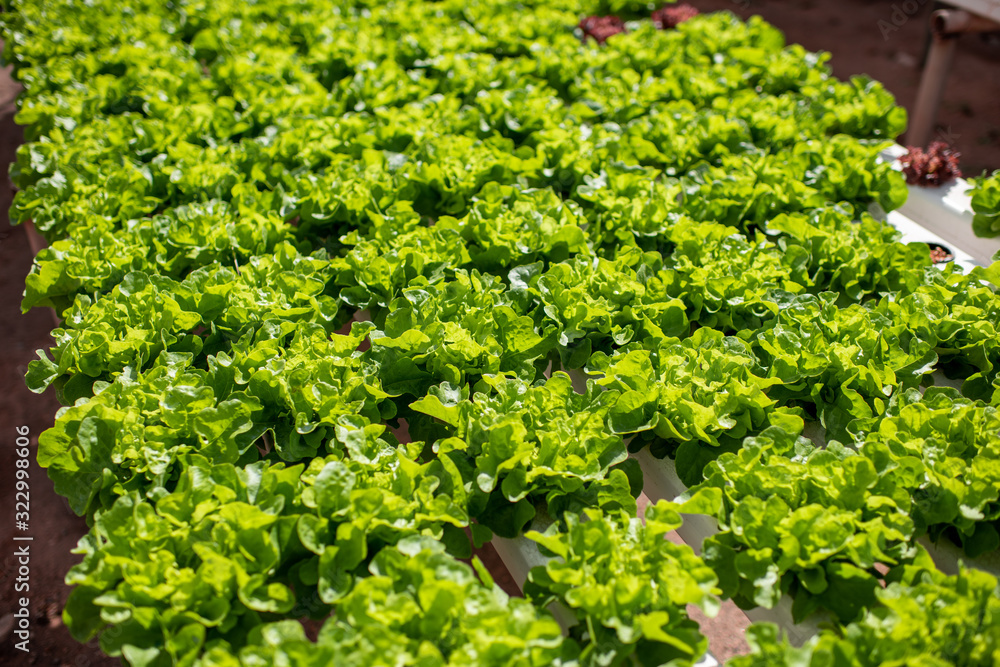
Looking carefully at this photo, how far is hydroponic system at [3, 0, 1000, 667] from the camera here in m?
1.66

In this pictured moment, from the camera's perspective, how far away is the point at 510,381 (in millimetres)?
2135

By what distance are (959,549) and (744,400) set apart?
0.66 meters

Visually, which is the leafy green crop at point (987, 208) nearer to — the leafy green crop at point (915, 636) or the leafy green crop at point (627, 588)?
the leafy green crop at point (915, 636)

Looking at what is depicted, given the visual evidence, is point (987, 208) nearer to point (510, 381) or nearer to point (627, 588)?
point (510, 381)

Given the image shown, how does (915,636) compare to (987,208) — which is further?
(987,208)

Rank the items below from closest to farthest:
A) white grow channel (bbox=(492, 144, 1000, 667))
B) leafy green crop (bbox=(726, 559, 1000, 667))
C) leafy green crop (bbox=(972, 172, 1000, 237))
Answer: leafy green crop (bbox=(726, 559, 1000, 667)) → white grow channel (bbox=(492, 144, 1000, 667)) → leafy green crop (bbox=(972, 172, 1000, 237))

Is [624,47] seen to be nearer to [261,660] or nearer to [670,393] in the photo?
[670,393]

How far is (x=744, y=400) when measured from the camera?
2.10 m

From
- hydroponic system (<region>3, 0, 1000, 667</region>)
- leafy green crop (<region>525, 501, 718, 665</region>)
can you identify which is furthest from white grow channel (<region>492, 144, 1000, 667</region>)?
leafy green crop (<region>525, 501, 718, 665</region>)

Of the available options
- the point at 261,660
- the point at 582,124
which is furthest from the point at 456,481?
the point at 582,124

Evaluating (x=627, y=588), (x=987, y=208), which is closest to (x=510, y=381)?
(x=627, y=588)

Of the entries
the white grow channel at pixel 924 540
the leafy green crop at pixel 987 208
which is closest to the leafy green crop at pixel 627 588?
the white grow channel at pixel 924 540

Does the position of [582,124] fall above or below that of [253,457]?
above

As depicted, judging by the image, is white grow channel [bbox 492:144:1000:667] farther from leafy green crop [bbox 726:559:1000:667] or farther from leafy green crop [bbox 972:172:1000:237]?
leafy green crop [bbox 726:559:1000:667]
